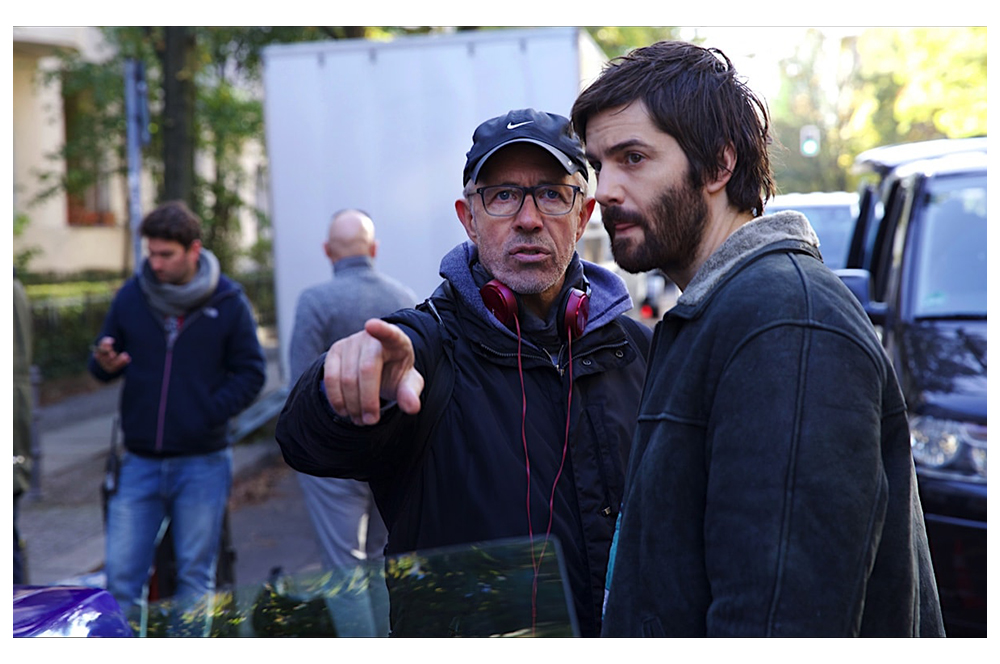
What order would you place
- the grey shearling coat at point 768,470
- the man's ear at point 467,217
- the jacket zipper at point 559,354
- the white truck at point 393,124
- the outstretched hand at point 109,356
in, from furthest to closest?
the white truck at point 393,124
the outstretched hand at point 109,356
the man's ear at point 467,217
the jacket zipper at point 559,354
the grey shearling coat at point 768,470

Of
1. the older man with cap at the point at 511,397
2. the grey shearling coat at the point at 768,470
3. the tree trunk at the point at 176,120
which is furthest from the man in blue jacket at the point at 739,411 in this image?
the tree trunk at the point at 176,120

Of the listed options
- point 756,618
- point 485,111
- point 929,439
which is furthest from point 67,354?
point 756,618

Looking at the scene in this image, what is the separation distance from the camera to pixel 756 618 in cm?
144

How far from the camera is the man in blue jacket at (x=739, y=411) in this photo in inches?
56.7

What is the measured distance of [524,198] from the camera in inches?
97.5

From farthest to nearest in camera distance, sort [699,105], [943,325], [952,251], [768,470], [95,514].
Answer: [95,514]
[952,251]
[943,325]
[699,105]
[768,470]

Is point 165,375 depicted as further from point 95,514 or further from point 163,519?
point 95,514

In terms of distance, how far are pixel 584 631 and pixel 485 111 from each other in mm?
5744

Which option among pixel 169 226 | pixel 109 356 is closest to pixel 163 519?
pixel 109 356

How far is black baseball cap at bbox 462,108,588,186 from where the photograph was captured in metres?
2.40

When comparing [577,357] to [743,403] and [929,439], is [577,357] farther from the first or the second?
[929,439]

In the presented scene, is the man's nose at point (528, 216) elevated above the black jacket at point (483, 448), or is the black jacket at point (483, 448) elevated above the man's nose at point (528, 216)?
the man's nose at point (528, 216)

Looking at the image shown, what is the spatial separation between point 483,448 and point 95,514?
6.76 metres

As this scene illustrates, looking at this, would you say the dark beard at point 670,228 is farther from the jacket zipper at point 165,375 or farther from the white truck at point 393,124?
the white truck at point 393,124
